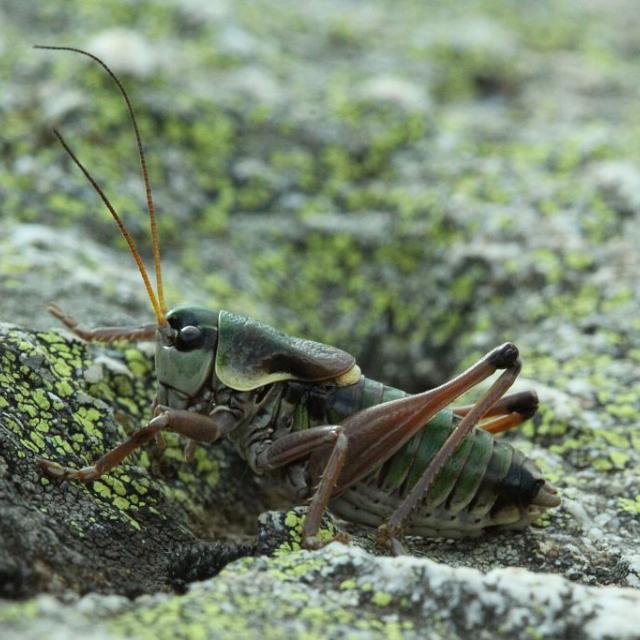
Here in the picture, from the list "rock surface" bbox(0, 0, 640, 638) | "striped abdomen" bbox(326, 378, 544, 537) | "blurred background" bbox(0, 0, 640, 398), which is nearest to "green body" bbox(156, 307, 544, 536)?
"striped abdomen" bbox(326, 378, 544, 537)

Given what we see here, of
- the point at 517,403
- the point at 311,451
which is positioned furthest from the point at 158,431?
the point at 517,403

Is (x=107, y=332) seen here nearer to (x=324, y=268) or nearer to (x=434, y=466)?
(x=434, y=466)

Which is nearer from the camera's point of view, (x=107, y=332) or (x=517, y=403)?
(x=517, y=403)

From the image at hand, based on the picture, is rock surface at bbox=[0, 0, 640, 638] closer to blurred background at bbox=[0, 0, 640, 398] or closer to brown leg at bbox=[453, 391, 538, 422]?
blurred background at bbox=[0, 0, 640, 398]

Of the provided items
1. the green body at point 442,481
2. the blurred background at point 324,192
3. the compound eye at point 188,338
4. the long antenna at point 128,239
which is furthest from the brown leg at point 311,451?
the blurred background at point 324,192

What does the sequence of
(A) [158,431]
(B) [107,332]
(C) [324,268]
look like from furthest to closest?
(C) [324,268] → (B) [107,332] → (A) [158,431]

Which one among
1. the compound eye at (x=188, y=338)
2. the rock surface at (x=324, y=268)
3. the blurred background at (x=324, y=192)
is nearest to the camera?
the rock surface at (x=324, y=268)

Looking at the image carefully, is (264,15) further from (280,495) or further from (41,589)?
(41,589)

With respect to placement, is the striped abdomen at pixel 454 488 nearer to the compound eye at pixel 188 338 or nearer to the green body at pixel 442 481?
the green body at pixel 442 481
